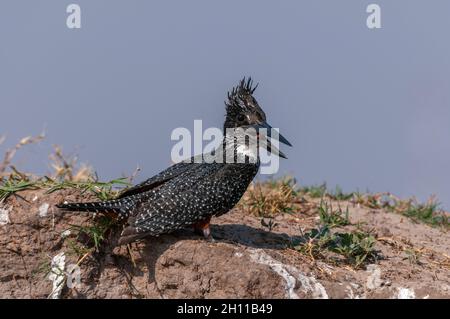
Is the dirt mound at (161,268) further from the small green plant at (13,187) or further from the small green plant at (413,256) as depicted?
the small green plant at (413,256)

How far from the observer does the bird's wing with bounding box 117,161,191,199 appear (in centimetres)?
657

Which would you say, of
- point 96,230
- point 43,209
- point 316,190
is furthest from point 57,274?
point 316,190

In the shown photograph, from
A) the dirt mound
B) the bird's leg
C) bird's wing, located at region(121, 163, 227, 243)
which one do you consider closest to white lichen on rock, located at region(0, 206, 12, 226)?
the dirt mound

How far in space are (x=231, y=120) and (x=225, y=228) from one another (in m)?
1.06

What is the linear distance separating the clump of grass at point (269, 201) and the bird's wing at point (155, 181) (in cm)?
159

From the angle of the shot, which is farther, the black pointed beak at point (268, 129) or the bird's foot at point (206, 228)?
the black pointed beak at point (268, 129)

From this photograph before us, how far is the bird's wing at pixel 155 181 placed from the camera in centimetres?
657

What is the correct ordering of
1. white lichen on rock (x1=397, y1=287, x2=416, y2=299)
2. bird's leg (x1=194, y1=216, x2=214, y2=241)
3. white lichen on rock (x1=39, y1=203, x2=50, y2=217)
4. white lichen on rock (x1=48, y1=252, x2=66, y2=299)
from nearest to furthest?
white lichen on rock (x1=397, y1=287, x2=416, y2=299) → white lichen on rock (x1=48, y1=252, x2=66, y2=299) → bird's leg (x1=194, y1=216, x2=214, y2=241) → white lichen on rock (x1=39, y1=203, x2=50, y2=217)

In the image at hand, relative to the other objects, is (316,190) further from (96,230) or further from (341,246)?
(96,230)

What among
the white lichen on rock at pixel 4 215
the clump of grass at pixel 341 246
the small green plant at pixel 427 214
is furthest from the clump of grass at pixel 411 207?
the white lichen on rock at pixel 4 215

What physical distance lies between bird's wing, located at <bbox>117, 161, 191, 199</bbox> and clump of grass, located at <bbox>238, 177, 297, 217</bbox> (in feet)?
5.21

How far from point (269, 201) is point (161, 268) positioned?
2.27 metres

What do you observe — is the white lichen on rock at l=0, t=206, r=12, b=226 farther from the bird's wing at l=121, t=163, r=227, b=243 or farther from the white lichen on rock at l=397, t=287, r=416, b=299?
the white lichen on rock at l=397, t=287, r=416, b=299

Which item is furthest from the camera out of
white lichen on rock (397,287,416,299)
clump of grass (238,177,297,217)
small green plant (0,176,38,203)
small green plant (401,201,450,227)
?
small green plant (401,201,450,227)
